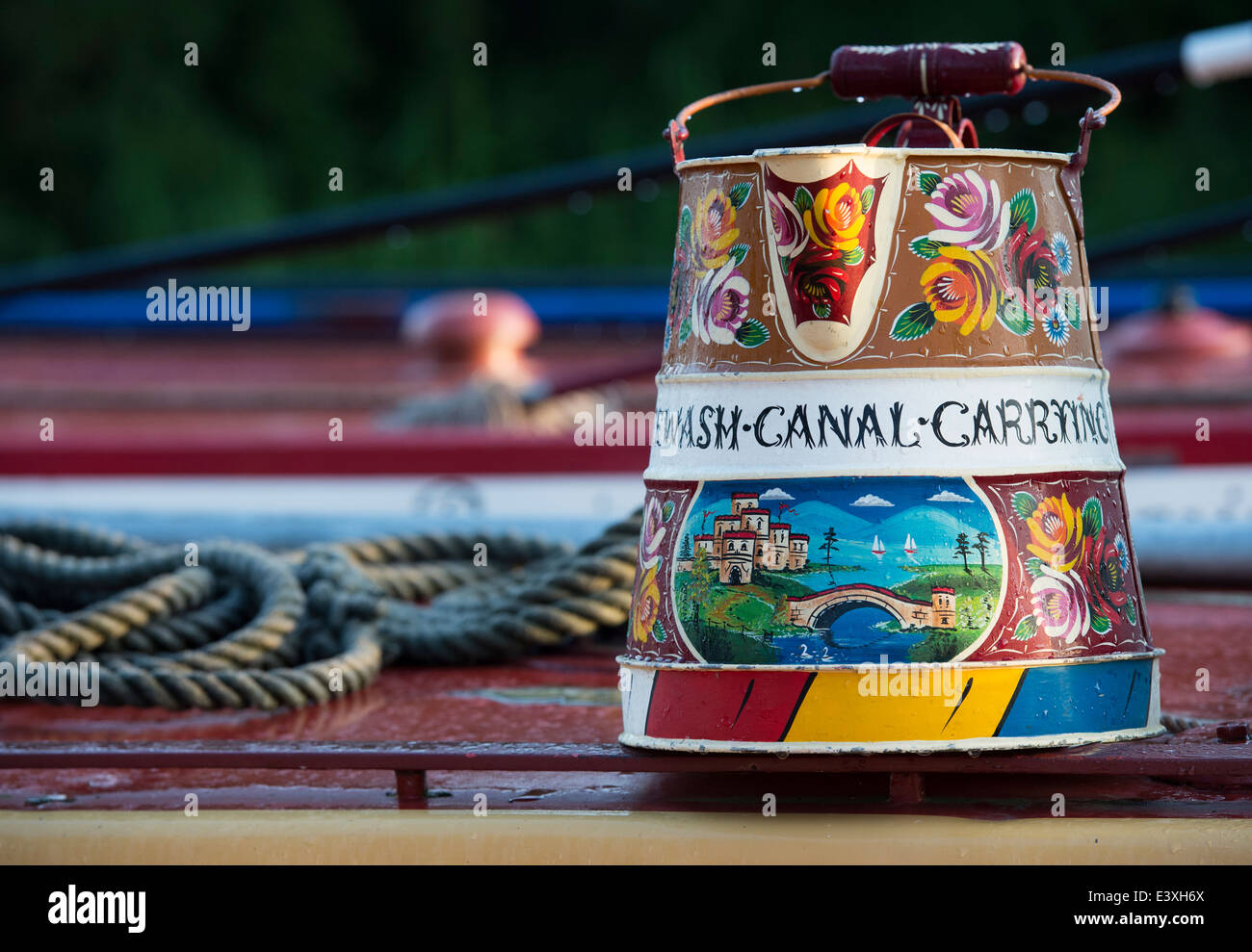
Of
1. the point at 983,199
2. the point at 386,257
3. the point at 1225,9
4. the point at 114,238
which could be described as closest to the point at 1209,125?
the point at 1225,9

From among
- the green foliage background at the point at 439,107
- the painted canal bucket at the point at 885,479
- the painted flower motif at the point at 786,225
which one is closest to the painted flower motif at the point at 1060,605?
the painted canal bucket at the point at 885,479

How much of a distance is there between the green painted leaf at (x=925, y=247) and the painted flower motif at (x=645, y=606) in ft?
0.71

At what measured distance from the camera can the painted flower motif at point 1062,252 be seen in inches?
36.4

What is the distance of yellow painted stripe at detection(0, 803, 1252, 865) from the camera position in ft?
2.80

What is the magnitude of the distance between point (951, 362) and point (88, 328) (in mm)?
4571

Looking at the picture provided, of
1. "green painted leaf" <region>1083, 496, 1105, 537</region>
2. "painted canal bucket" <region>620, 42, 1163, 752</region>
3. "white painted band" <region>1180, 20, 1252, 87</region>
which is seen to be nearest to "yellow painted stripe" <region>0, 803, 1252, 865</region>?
"painted canal bucket" <region>620, 42, 1163, 752</region>

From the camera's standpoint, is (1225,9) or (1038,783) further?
(1225,9)

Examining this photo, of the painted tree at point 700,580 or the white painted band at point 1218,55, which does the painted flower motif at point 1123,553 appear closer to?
the painted tree at point 700,580

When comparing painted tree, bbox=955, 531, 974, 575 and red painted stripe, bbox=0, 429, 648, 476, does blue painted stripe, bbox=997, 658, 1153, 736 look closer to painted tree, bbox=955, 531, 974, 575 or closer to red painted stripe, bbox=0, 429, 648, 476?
painted tree, bbox=955, 531, 974, 575

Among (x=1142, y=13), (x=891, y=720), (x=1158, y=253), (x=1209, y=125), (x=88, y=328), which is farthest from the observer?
(x=1142, y=13)

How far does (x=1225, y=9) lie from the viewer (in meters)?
7.45

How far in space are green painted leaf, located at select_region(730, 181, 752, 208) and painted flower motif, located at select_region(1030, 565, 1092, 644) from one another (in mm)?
246
